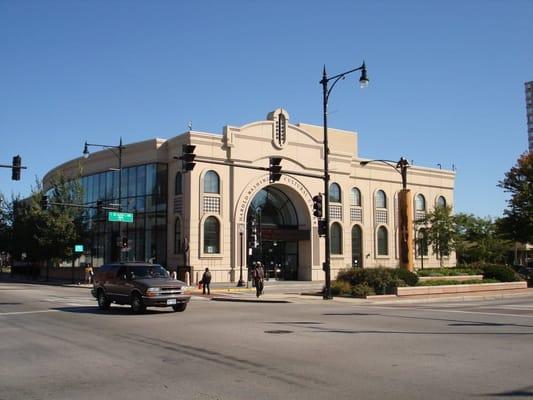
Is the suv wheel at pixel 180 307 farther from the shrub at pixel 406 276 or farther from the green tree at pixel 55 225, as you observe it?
the green tree at pixel 55 225

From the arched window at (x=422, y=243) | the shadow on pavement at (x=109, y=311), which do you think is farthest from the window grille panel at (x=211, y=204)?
the shadow on pavement at (x=109, y=311)

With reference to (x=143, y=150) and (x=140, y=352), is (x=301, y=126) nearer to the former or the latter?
(x=143, y=150)

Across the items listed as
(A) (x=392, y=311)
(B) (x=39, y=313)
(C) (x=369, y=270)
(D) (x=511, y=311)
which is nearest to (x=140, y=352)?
(B) (x=39, y=313)

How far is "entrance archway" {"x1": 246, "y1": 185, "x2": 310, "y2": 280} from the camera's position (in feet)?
166

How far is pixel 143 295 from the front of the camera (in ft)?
67.1

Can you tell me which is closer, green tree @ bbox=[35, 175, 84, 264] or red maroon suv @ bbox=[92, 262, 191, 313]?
red maroon suv @ bbox=[92, 262, 191, 313]

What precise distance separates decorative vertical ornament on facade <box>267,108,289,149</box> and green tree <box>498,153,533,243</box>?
61.9 ft

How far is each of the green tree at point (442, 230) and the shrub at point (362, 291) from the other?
91.0ft

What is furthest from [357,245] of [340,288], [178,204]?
[340,288]

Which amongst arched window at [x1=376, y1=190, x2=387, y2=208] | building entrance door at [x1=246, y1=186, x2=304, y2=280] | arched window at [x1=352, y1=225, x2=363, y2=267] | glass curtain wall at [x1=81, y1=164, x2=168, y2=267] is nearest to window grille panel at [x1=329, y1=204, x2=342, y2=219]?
arched window at [x1=352, y1=225, x2=363, y2=267]

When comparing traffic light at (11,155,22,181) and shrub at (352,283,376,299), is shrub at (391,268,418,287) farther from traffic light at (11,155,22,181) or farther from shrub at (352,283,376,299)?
traffic light at (11,155,22,181)

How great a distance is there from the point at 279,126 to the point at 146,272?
3110 centimetres

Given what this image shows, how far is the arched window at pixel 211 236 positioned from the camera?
150ft

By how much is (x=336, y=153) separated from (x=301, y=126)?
15.7 feet
